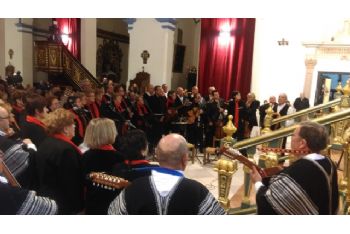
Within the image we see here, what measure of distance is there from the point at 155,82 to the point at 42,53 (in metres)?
3.88

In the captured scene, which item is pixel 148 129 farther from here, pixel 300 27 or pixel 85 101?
pixel 300 27

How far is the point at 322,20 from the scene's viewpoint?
33.4ft

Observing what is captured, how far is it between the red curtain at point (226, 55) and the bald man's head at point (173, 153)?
10.4m

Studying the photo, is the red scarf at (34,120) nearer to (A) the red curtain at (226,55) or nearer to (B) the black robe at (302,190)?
(B) the black robe at (302,190)

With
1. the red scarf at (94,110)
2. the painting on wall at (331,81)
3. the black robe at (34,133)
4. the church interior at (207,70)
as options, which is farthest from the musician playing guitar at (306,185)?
the painting on wall at (331,81)

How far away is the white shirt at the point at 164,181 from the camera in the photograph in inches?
69.7

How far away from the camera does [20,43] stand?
12250 mm

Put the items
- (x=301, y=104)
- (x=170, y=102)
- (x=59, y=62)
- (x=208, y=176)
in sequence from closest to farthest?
(x=208, y=176) → (x=170, y=102) → (x=301, y=104) → (x=59, y=62)

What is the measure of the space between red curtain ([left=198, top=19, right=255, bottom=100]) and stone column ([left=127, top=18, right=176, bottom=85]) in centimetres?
189

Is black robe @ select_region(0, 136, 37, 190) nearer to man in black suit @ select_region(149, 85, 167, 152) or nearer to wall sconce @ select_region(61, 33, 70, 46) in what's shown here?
man in black suit @ select_region(149, 85, 167, 152)

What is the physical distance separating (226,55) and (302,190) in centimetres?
1078

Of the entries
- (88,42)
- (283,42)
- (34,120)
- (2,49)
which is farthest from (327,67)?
(2,49)

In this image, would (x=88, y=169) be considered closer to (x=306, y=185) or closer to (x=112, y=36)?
(x=306, y=185)

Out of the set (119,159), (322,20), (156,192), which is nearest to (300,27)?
(322,20)
